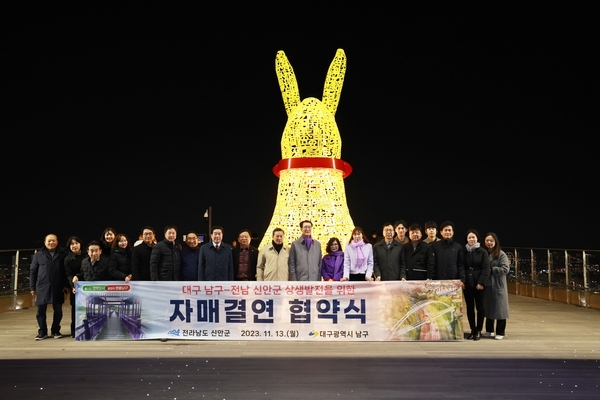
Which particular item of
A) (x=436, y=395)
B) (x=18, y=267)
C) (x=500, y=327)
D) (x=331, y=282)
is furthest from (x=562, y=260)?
(x=18, y=267)

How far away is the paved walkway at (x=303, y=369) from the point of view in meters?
4.61

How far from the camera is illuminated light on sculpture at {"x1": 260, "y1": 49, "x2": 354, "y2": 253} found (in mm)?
12977

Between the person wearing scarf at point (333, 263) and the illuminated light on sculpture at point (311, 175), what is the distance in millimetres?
4930

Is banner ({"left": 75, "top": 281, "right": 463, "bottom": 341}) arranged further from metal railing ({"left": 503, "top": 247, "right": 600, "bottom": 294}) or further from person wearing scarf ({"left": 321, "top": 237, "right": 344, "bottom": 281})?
metal railing ({"left": 503, "top": 247, "right": 600, "bottom": 294})

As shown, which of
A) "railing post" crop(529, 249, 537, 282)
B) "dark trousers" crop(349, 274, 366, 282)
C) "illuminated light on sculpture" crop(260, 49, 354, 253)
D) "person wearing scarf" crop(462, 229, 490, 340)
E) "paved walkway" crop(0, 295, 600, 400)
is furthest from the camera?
"railing post" crop(529, 249, 537, 282)

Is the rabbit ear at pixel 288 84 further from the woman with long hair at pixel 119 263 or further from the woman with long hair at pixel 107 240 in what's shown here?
the woman with long hair at pixel 119 263

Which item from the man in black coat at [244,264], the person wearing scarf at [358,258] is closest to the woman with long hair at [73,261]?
the man in black coat at [244,264]

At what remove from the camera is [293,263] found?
7.64 m

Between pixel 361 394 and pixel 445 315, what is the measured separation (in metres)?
2.89

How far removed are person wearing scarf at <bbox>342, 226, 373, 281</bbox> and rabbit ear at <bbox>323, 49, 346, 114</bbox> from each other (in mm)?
6695

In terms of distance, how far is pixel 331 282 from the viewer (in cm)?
724

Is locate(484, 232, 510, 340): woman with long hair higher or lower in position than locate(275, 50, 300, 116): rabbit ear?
lower

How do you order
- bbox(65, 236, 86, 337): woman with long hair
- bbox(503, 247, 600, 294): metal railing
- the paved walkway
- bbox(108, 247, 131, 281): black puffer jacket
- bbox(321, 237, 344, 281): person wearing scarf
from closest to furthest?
the paved walkway
bbox(108, 247, 131, 281): black puffer jacket
bbox(65, 236, 86, 337): woman with long hair
bbox(321, 237, 344, 281): person wearing scarf
bbox(503, 247, 600, 294): metal railing

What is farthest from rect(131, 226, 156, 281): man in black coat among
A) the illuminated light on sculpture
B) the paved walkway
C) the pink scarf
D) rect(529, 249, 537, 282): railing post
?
rect(529, 249, 537, 282): railing post
